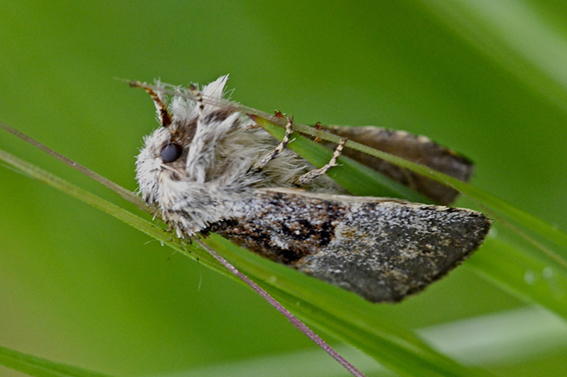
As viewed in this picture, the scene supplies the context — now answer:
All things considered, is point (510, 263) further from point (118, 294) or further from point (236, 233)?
point (118, 294)

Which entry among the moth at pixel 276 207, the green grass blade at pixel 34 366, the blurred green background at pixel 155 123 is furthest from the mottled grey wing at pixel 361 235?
the blurred green background at pixel 155 123

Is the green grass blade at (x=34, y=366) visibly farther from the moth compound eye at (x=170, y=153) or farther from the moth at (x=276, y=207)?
the moth compound eye at (x=170, y=153)

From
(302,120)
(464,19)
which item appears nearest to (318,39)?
(302,120)

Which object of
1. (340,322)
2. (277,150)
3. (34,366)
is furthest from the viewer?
(277,150)

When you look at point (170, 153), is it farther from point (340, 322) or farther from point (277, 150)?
point (340, 322)

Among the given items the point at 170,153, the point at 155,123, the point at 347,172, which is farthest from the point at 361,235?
the point at 155,123

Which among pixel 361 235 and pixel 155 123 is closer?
pixel 361 235
